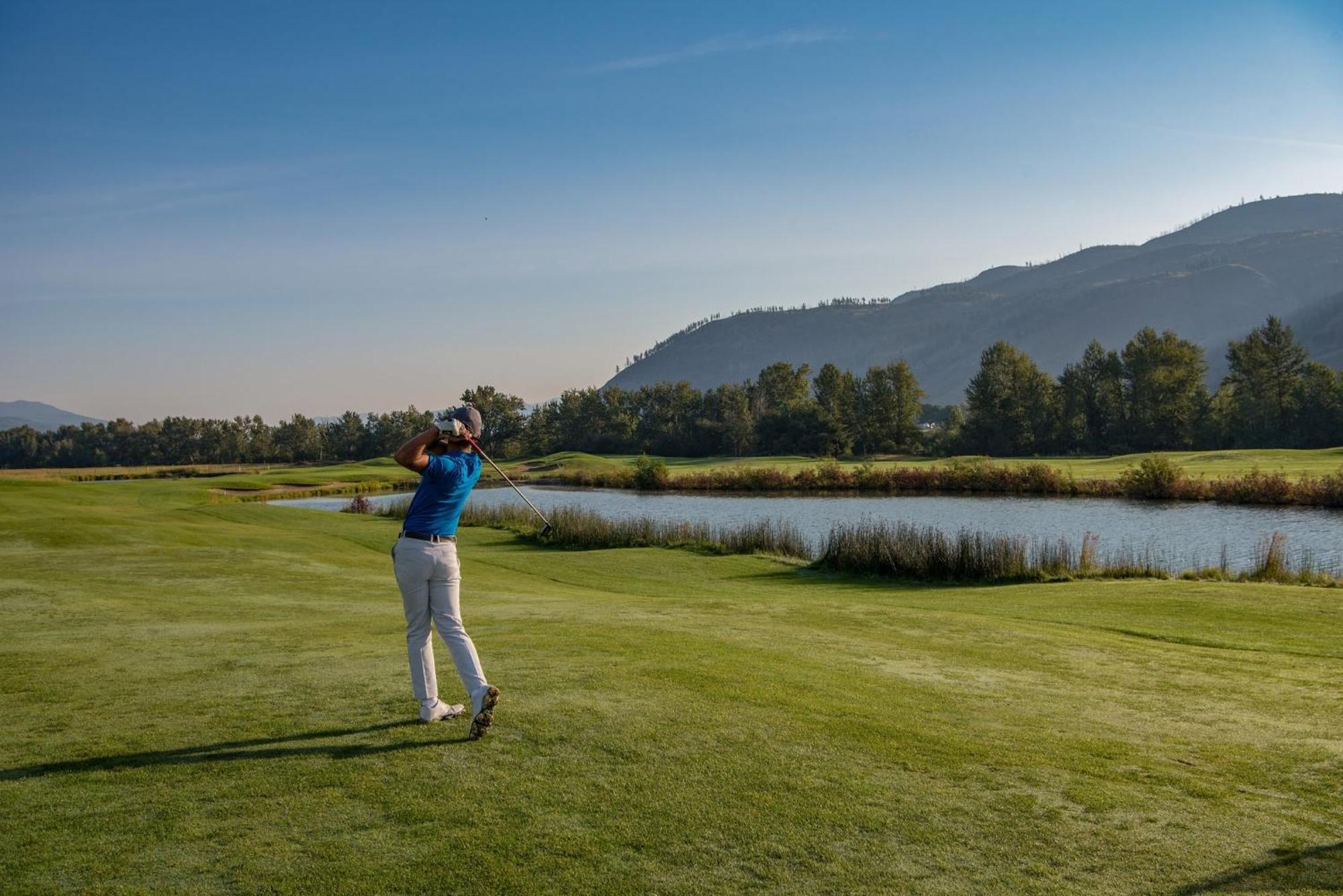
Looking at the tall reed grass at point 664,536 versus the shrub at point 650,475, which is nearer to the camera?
the tall reed grass at point 664,536

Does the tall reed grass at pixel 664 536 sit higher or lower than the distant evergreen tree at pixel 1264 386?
lower

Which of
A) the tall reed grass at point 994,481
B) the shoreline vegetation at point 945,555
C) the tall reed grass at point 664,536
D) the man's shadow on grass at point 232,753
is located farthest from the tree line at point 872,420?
the man's shadow on grass at point 232,753

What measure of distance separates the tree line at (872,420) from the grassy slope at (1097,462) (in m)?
5.43

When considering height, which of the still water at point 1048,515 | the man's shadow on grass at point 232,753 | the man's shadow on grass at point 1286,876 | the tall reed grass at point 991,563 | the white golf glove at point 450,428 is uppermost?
the white golf glove at point 450,428

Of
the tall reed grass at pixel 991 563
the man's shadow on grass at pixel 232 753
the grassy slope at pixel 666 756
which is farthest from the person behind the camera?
the tall reed grass at pixel 991 563

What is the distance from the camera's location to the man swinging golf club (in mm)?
6660

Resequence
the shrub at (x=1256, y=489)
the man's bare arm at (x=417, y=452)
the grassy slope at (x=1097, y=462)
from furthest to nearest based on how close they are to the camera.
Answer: the grassy slope at (x=1097, y=462) < the shrub at (x=1256, y=489) < the man's bare arm at (x=417, y=452)

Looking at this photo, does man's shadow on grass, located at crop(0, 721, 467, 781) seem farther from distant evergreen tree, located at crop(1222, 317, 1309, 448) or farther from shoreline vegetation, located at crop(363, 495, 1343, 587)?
distant evergreen tree, located at crop(1222, 317, 1309, 448)

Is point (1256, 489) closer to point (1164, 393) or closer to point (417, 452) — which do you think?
point (1164, 393)

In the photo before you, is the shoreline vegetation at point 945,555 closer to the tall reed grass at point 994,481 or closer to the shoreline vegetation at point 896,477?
the tall reed grass at point 994,481

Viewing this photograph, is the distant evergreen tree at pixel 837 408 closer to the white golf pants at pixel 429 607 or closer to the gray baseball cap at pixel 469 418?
the gray baseball cap at pixel 469 418

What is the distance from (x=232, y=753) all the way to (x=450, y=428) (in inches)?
101

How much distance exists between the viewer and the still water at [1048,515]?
99.3 feet

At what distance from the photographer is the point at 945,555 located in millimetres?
22625
